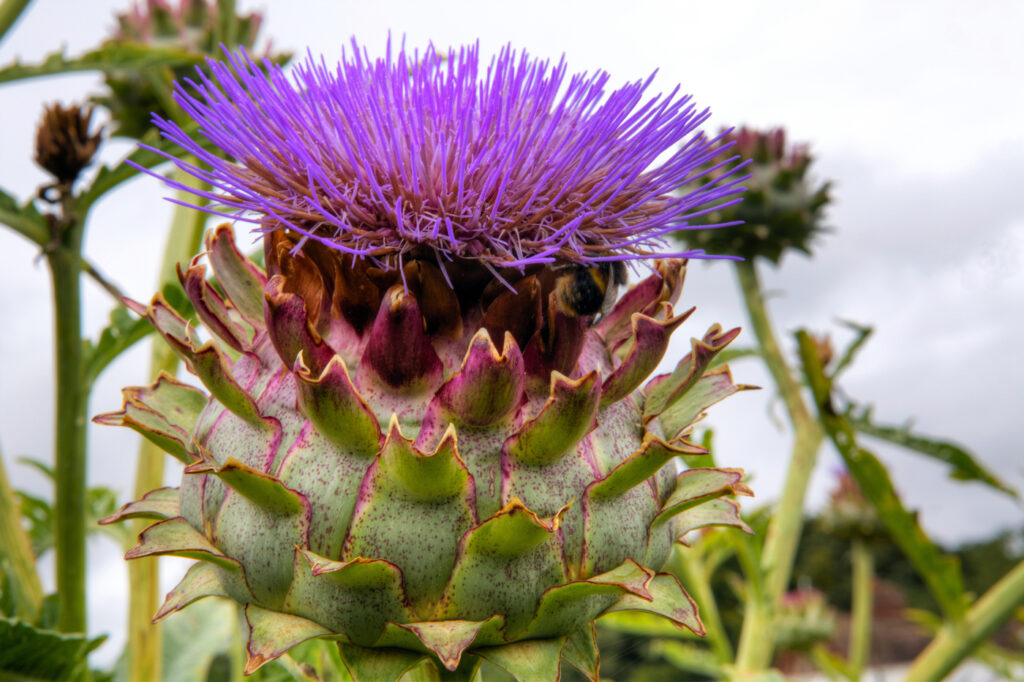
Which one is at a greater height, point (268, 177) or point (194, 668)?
point (268, 177)

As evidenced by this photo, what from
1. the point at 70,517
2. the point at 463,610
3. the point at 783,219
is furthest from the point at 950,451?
the point at 70,517

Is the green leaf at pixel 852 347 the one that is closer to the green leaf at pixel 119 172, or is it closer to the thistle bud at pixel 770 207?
the thistle bud at pixel 770 207

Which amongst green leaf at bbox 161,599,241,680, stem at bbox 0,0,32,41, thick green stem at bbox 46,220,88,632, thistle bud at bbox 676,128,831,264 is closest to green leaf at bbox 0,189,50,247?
thick green stem at bbox 46,220,88,632

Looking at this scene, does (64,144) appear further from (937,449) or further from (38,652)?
(937,449)

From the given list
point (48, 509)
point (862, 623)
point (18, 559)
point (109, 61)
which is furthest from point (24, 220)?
point (862, 623)

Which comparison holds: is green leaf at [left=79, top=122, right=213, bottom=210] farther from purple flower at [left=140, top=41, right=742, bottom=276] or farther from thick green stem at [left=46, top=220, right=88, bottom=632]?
purple flower at [left=140, top=41, right=742, bottom=276]

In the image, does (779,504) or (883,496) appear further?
(779,504)

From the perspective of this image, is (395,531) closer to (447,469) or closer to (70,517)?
(447,469)
